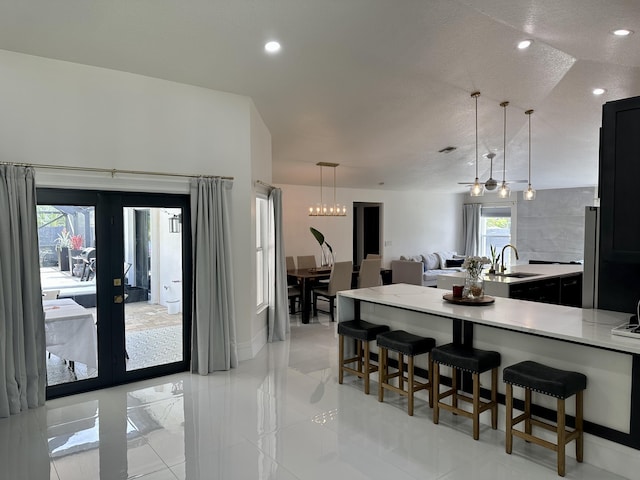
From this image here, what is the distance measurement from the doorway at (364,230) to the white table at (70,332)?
8.24 meters

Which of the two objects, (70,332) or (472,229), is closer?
(70,332)

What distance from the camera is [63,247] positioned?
3.93 metres

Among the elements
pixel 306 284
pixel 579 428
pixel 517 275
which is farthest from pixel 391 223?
pixel 579 428

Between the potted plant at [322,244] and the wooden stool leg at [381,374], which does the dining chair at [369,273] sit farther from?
the wooden stool leg at [381,374]

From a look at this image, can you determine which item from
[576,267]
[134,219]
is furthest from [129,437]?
[576,267]

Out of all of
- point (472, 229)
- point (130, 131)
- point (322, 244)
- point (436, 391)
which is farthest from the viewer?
point (472, 229)

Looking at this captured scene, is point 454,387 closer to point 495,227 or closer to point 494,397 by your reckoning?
point 494,397

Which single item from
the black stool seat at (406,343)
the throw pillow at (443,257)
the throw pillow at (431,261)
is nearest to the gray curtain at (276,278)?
the black stool seat at (406,343)

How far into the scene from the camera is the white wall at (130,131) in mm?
3682

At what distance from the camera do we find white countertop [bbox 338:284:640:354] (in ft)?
8.62

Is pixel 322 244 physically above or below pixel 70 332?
above

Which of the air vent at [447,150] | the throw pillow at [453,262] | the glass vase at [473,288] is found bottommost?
the throw pillow at [453,262]

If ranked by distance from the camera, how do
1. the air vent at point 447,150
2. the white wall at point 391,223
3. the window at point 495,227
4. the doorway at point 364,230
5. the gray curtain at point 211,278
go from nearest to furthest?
the gray curtain at point 211,278 → the air vent at point 447,150 → the white wall at point 391,223 → the doorway at point 364,230 → the window at point 495,227

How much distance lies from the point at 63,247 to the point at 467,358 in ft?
12.1
